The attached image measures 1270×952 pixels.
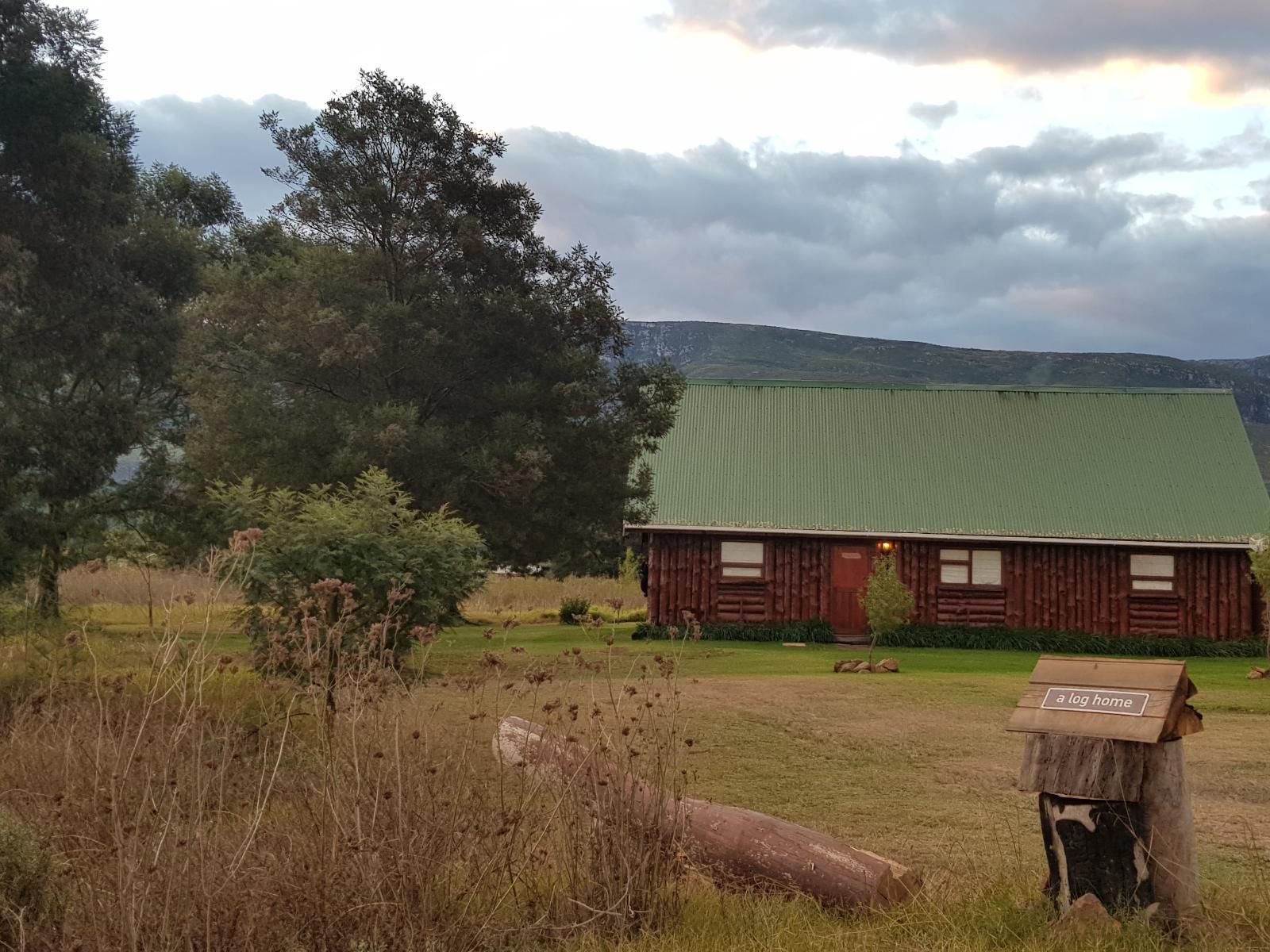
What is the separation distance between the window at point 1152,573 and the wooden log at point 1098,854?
2451 centimetres

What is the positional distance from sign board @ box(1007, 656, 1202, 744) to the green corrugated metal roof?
22.7 m

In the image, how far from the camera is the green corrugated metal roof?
2955cm

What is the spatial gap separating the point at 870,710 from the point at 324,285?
52.9 feet

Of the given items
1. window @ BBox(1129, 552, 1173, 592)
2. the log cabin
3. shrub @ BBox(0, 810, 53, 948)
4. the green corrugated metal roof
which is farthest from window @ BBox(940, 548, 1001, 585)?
shrub @ BBox(0, 810, 53, 948)

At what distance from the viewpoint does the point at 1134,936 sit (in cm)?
606

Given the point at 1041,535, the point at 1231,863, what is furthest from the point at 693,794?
the point at 1041,535

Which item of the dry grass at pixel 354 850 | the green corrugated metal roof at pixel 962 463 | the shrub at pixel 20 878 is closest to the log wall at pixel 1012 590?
the green corrugated metal roof at pixel 962 463

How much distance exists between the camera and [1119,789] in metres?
6.21

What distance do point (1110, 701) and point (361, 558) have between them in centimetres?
1183

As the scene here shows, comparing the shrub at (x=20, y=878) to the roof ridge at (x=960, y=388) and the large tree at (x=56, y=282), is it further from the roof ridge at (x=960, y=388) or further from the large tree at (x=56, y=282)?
the roof ridge at (x=960, y=388)

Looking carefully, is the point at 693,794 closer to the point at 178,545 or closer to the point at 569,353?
the point at 569,353

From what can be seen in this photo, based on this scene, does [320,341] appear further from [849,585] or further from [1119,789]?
[1119,789]

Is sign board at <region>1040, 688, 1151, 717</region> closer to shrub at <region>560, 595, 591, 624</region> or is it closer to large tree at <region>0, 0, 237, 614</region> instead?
large tree at <region>0, 0, 237, 614</region>

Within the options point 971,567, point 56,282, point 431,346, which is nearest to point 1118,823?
point 431,346
